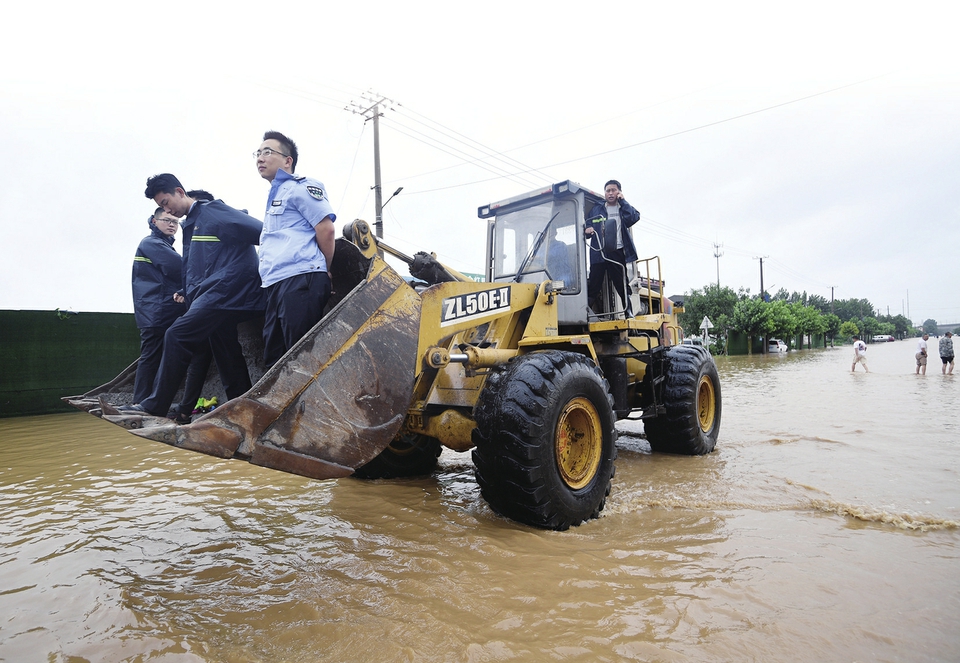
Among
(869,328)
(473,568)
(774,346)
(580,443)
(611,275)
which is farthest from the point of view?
(869,328)

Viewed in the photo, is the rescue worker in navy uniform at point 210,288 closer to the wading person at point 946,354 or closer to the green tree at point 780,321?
the wading person at point 946,354

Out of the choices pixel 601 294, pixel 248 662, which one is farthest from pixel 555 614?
pixel 601 294

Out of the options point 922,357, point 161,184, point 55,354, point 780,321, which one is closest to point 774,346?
point 780,321

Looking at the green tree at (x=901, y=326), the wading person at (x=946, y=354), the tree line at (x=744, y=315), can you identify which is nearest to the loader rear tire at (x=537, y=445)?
the wading person at (x=946, y=354)

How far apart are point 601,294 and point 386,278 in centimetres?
316

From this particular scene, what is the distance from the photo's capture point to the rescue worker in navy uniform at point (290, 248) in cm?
307

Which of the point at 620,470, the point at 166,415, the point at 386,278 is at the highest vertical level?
the point at 386,278

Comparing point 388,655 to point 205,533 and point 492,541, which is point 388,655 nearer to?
point 492,541

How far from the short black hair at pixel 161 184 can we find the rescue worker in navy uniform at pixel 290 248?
2.47ft

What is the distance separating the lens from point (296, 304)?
3059 millimetres

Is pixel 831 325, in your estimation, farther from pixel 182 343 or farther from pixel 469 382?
pixel 182 343

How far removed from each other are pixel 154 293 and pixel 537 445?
2842mm

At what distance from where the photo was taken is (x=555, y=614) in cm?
249

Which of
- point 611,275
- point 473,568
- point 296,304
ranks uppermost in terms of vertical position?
point 611,275
